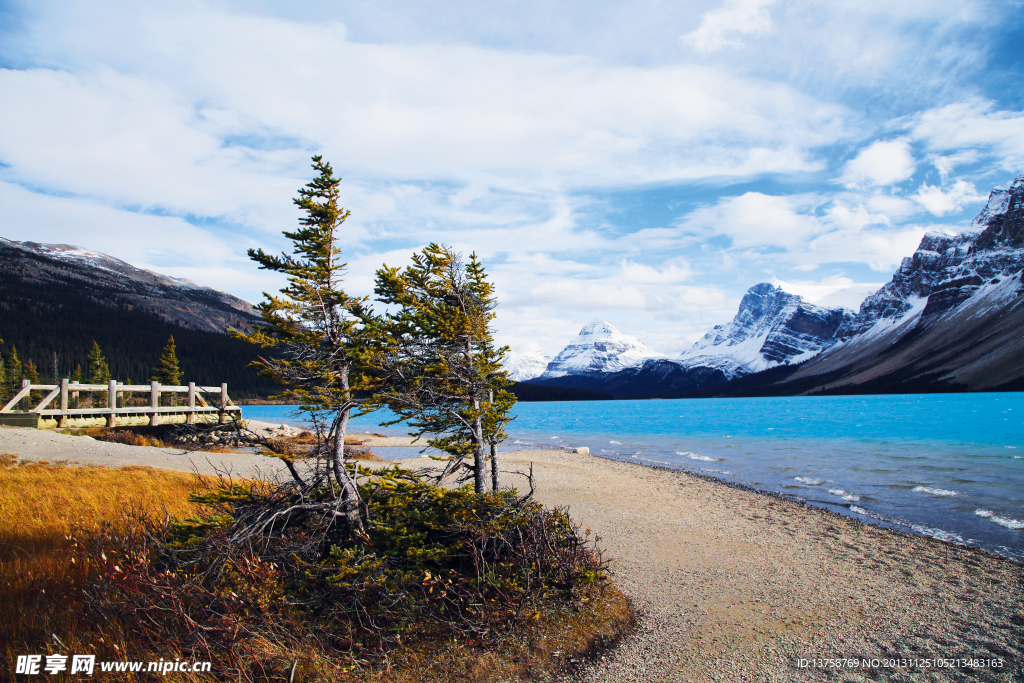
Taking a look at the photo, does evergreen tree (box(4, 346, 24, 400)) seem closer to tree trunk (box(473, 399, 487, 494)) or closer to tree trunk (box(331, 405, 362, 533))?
tree trunk (box(473, 399, 487, 494))

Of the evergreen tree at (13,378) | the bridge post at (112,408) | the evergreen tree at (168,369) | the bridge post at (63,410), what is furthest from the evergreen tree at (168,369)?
the bridge post at (63,410)

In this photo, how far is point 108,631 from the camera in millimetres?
6035

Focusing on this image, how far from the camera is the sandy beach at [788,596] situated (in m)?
7.78

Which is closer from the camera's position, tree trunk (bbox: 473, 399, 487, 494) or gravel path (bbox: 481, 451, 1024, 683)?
gravel path (bbox: 481, 451, 1024, 683)

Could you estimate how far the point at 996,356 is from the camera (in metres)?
165

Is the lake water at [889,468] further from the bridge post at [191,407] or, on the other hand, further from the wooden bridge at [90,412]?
the bridge post at [191,407]

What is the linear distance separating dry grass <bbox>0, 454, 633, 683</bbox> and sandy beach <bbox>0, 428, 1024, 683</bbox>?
56cm

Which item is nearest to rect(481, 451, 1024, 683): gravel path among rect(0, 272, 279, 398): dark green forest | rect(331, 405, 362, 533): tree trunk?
rect(331, 405, 362, 533): tree trunk

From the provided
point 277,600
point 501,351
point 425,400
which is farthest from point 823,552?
point 277,600

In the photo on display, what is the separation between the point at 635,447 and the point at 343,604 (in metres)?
43.4

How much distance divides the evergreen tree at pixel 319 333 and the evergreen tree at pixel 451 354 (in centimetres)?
316

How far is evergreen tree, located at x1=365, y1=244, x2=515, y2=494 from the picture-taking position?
12.7 m

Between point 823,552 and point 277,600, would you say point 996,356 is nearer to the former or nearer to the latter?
point 823,552

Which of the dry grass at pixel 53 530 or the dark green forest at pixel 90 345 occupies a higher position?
the dark green forest at pixel 90 345
